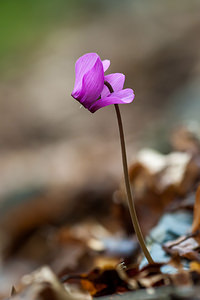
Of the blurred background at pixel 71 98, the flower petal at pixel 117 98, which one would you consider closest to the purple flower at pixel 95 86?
the flower petal at pixel 117 98

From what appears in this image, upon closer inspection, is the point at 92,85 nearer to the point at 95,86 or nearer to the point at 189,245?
the point at 95,86

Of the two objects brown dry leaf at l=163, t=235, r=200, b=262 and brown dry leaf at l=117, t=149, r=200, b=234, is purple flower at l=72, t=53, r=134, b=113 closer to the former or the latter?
brown dry leaf at l=163, t=235, r=200, b=262

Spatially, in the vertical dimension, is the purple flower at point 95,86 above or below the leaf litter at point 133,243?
above

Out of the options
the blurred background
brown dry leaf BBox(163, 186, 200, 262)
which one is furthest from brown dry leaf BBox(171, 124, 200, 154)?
brown dry leaf BBox(163, 186, 200, 262)

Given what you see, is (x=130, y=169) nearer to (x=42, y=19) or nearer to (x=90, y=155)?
(x=90, y=155)

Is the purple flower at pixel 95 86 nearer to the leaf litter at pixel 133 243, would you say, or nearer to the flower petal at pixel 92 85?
the flower petal at pixel 92 85

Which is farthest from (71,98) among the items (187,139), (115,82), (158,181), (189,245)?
(115,82)

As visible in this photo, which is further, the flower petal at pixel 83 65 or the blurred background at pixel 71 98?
the blurred background at pixel 71 98
